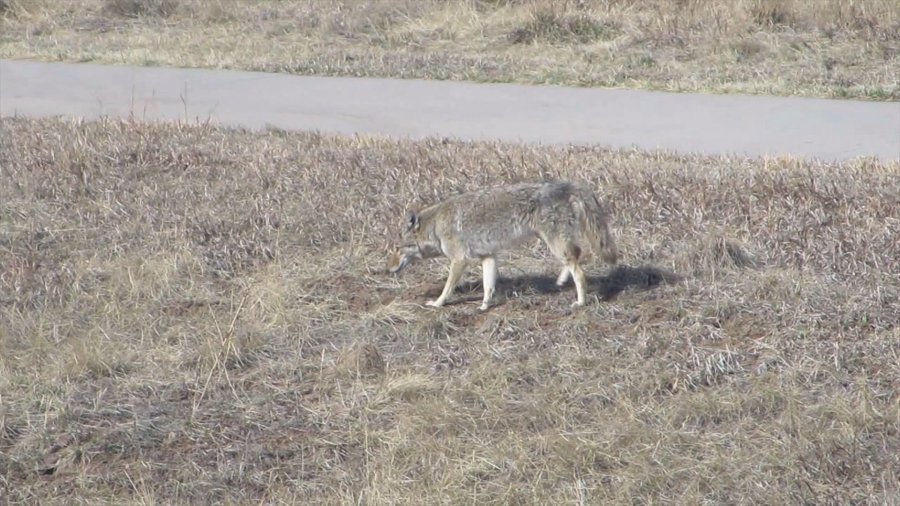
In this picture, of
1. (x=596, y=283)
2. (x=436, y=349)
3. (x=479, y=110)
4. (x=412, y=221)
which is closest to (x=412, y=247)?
(x=412, y=221)

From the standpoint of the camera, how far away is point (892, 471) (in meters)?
5.30

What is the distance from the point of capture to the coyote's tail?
22.8 ft

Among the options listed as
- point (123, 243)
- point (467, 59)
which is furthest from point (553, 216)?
point (467, 59)

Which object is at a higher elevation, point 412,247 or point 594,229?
point 594,229

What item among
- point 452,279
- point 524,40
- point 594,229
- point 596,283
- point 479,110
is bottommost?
point 524,40

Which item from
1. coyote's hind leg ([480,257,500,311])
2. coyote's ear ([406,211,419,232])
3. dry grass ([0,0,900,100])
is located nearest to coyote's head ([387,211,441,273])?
coyote's ear ([406,211,419,232])

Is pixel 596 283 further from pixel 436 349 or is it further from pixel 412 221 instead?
pixel 436 349

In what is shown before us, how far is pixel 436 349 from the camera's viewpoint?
6.73m

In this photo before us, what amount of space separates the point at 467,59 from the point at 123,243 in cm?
702

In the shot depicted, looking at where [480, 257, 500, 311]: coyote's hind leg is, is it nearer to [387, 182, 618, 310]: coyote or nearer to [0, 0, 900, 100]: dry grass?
[387, 182, 618, 310]: coyote

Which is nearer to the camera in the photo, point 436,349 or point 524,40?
point 436,349

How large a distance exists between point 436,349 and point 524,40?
9.34 m

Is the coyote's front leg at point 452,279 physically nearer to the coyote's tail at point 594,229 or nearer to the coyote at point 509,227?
the coyote at point 509,227

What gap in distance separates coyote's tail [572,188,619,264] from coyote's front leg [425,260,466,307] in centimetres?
66
